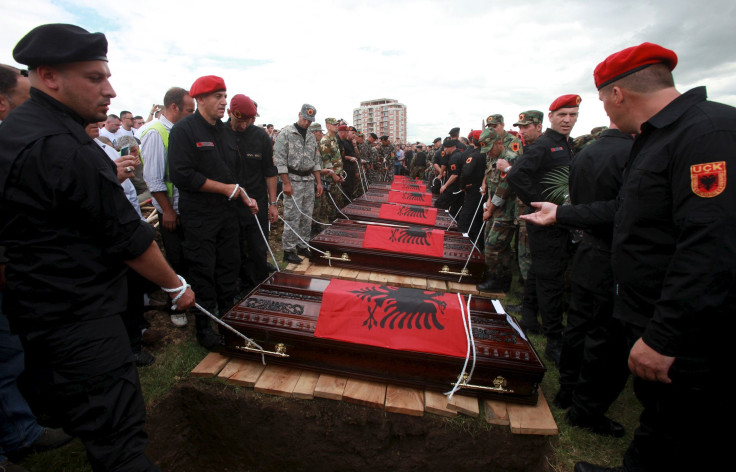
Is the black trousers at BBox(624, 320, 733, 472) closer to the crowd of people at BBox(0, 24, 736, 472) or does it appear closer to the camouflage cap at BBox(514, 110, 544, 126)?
the crowd of people at BBox(0, 24, 736, 472)

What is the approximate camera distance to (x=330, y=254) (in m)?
4.18

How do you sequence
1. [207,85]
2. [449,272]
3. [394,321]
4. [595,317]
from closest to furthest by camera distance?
[595,317] < [394,321] < [207,85] < [449,272]

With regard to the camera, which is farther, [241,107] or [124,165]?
[241,107]

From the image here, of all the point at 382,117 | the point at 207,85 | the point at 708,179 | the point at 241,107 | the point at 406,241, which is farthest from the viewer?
the point at 382,117

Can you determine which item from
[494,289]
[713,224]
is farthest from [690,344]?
[494,289]

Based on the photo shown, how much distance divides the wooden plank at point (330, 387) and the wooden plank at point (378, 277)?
160 cm

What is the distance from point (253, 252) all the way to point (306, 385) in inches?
76.2

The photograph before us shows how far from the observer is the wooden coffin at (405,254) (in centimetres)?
394

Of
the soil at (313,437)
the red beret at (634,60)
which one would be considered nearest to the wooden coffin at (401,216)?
the soil at (313,437)

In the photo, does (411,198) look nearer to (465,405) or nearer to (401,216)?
(401,216)

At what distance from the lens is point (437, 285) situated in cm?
386

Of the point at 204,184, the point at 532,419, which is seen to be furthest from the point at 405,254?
the point at 204,184

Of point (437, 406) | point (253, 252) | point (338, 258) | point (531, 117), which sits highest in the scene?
point (531, 117)

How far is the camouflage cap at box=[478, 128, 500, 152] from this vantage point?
4.27 metres
